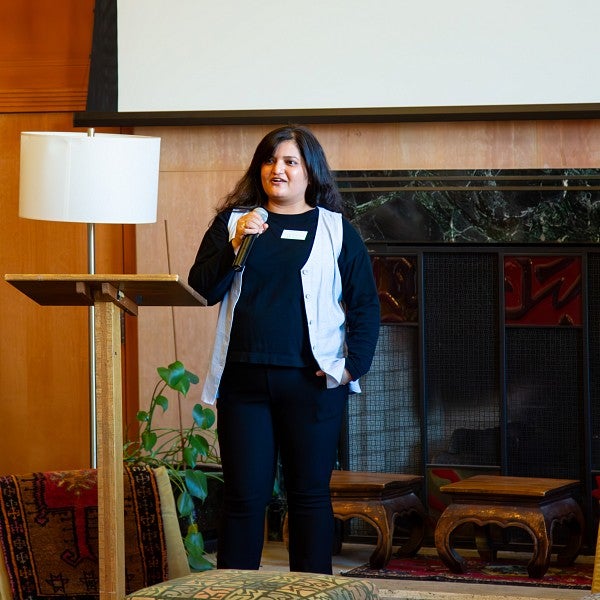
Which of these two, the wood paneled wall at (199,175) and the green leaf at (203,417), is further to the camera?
the wood paneled wall at (199,175)

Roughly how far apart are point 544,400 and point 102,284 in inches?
88.5

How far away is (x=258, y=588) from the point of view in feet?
7.68

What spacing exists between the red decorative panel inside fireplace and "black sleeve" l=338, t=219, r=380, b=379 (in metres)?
1.45

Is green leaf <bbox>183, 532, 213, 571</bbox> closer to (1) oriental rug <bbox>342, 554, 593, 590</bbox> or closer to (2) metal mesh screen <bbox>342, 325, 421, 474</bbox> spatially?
(1) oriental rug <bbox>342, 554, 593, 590</bbox>

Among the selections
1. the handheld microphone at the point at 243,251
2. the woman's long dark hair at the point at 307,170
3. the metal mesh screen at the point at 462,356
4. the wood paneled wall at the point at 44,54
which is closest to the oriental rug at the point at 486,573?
the metal mesh screen at the point at 462,356

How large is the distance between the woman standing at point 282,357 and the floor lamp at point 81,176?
674mm

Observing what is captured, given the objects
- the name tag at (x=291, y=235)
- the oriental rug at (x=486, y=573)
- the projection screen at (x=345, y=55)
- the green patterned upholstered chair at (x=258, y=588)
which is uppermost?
the projection screen at (x=345, y=55)

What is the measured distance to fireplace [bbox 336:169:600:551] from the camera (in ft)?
14.3

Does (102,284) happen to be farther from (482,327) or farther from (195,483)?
(482,327)

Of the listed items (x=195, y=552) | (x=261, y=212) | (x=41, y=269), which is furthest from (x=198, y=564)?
(x=41, y=269)

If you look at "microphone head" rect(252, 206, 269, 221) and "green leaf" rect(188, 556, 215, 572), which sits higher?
"microphone head" rect(252, 206, 269, 221)

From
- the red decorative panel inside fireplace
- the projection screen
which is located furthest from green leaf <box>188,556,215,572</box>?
the projection screen

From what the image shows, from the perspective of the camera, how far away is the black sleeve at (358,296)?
303 cm

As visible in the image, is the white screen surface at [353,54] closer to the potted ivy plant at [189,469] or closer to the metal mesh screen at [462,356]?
the metal mesh screen at [462,356]
